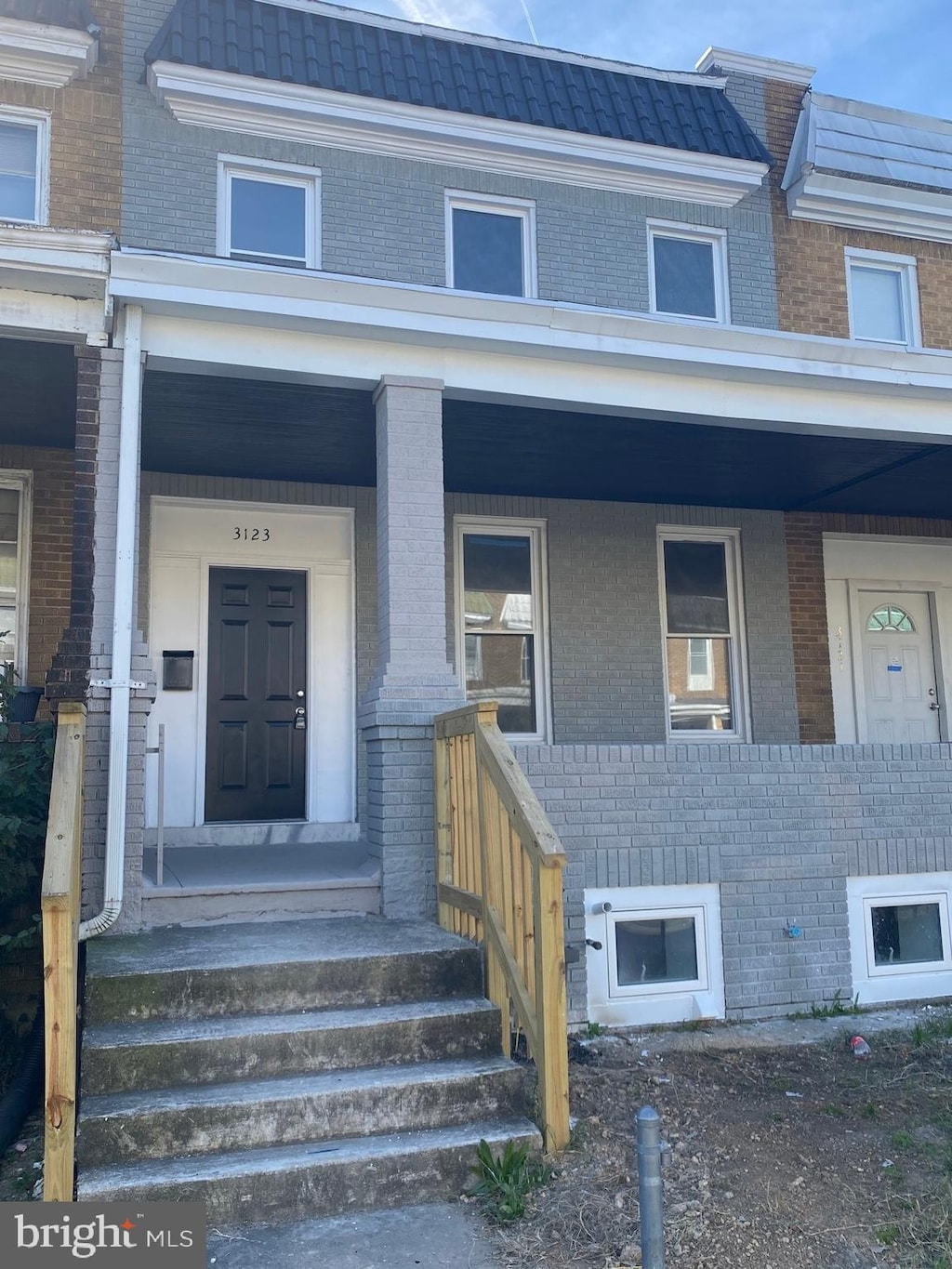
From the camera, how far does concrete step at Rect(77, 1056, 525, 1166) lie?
3.61 meters

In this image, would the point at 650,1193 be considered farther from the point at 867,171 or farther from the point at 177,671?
the point at 867,171

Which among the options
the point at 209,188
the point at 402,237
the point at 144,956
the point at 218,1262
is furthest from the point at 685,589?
the point at 218,1262

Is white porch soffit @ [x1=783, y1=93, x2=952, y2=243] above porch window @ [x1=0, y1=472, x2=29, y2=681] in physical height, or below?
above

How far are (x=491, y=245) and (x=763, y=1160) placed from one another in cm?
693

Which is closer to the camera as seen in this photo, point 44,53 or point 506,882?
point 506,882

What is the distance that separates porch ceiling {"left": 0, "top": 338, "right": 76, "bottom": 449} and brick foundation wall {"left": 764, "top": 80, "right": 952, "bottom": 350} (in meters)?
5.88

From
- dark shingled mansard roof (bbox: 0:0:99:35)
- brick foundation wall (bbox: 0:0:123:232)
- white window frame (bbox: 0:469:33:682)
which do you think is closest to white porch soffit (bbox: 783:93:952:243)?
brick foundation wall (bbox: 0:0:123:232)

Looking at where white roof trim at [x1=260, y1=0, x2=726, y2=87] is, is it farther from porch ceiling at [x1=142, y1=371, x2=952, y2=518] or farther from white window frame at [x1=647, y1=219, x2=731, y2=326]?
porch ceiling at [x1=142, y1=371, x2=952, y2=518]

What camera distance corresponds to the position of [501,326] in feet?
19.3

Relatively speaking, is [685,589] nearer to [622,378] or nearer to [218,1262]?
[622,378]

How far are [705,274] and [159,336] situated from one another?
5381 millimetres

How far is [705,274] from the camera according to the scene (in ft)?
30.1

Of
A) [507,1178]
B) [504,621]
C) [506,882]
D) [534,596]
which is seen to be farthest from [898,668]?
[507,1178]

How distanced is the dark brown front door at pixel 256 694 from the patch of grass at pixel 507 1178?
4253 mm
